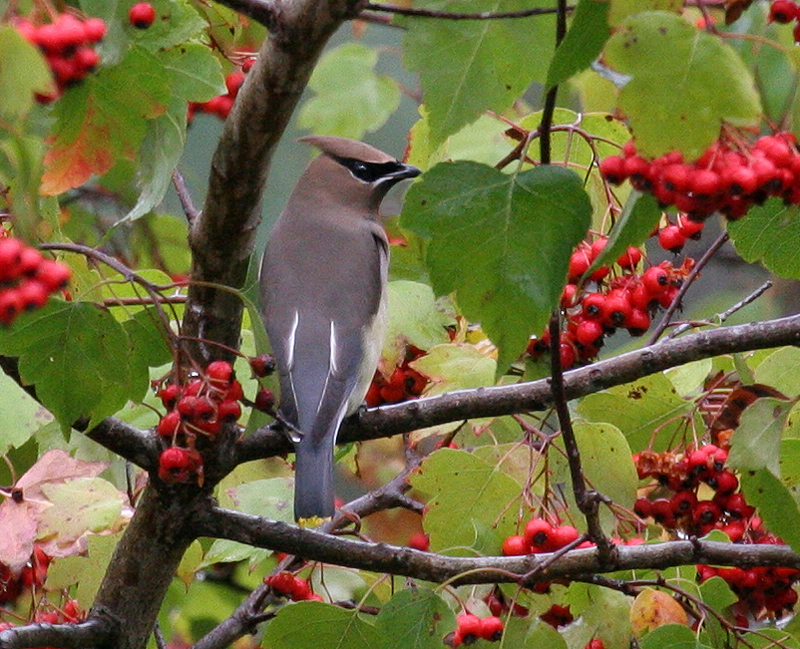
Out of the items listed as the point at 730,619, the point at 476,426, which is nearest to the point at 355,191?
the point at 476,426

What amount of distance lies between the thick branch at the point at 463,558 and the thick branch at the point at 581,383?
0.48ft

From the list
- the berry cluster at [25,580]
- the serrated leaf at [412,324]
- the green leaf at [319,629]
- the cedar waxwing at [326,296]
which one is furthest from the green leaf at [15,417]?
the serrated leaf at [412,324]

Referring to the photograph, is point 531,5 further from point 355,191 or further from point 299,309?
point 355,191

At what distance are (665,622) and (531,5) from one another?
1.13 m

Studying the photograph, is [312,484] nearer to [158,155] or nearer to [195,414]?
[195,414]

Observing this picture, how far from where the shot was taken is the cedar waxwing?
2902 millimetres

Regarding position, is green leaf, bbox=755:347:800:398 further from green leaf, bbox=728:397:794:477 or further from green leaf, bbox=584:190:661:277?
green leaf, bbox=584:190:661:277

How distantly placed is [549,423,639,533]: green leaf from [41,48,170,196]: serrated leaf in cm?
104

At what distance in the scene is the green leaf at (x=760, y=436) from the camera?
204 cm

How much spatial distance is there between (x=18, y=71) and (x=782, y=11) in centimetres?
99

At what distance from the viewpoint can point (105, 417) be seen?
2.18m

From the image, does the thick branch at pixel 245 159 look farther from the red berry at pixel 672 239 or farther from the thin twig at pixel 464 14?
the red berry at pixel 672 239

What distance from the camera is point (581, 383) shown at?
2.29 meters

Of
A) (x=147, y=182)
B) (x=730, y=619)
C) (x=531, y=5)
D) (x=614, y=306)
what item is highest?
(x=531, y=5)
